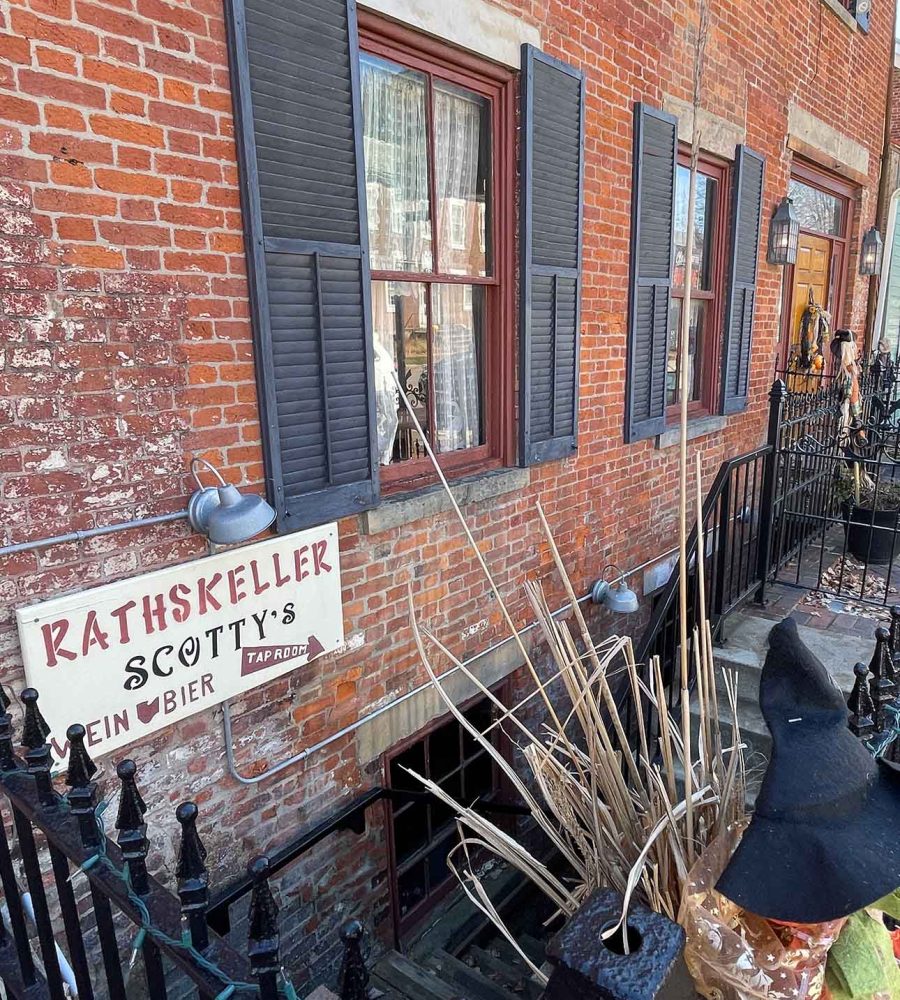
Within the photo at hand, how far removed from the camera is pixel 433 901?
414cm

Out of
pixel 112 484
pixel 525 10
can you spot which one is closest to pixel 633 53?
pixel 525 10

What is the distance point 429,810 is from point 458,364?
8.14 feet

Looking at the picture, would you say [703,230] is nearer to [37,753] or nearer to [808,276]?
[808,276]

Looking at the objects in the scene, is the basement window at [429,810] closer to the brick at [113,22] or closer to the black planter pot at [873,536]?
the brick at [113,22]

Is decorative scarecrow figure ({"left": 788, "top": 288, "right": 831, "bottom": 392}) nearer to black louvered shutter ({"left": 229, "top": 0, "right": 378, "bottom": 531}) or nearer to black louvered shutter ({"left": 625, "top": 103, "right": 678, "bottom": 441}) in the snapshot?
black louvered shutter ({"left": 625, "top": 103, "right": 678, "bottom": 441})

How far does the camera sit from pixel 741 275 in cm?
632

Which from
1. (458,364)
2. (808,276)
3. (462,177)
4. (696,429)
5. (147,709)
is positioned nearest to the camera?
(147,709)

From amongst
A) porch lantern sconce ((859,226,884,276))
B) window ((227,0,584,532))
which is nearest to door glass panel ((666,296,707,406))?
window ((227,0,584,532))

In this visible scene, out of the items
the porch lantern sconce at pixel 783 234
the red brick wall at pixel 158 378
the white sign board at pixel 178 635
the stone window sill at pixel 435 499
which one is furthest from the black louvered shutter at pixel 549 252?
the porch lantern sconce at pixel 783 234

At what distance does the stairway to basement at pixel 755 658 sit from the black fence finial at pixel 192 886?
322cm

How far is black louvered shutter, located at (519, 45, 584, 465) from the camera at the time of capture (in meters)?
3.82

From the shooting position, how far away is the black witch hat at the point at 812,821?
58.4 inches

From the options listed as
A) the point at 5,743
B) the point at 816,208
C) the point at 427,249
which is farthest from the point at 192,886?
the point at 816,208

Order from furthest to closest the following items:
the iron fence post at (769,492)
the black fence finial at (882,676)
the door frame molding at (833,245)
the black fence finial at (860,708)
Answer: the door frame molding at (833,245), the iron fence post at (769,492), the black fence finial at (882,676), the black fence finial at (860,708)
